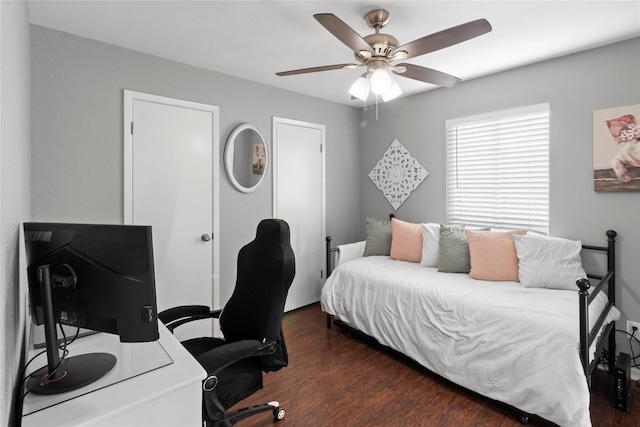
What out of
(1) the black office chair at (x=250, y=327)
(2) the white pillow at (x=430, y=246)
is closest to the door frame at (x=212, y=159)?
(1) the black office chair at (x=250, y=327)

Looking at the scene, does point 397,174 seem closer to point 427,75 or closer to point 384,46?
point 427,75

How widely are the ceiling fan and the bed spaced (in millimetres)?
1426

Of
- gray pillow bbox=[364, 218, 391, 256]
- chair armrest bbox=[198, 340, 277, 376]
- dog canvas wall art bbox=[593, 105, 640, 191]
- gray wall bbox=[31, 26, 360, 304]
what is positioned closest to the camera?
chair armrest bbox=[198, 340, 277, 376]

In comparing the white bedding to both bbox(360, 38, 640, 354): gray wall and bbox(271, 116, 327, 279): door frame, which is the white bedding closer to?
bbox(360, 38, 640, 354): gray wall

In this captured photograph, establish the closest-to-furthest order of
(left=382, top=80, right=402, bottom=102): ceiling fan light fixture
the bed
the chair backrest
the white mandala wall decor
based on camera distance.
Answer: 1. the chair backrest
2. the bed
3. (left=382, top=80, right=402, bottom=102): ceiling fan light fixture
4. the white mandala wall decor

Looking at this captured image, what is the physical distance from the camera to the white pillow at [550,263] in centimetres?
248

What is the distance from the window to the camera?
2955mm

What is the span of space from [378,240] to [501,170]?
1397 millimetres

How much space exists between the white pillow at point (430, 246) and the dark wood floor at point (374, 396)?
3.05 ft

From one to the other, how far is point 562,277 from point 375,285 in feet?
4.59

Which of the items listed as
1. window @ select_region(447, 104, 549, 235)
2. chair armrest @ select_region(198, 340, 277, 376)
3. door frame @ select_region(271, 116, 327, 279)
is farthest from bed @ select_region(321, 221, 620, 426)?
chair armrest @ select_region(198, 340, 277, 376)

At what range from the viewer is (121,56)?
2.63m

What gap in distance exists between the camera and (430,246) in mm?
3260

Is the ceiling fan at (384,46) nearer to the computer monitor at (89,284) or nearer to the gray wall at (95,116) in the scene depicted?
the computer monitor at (89,284)
